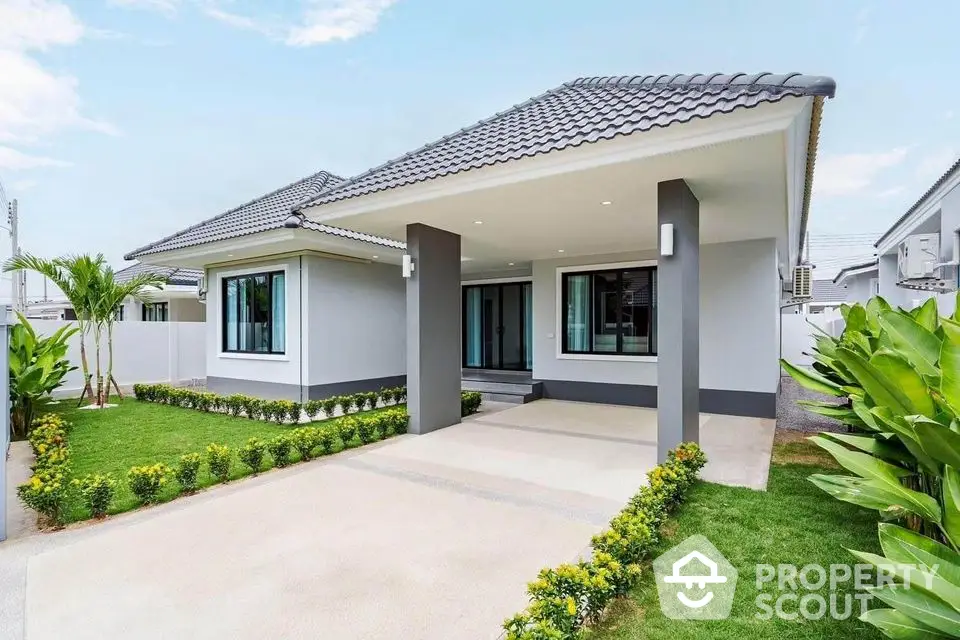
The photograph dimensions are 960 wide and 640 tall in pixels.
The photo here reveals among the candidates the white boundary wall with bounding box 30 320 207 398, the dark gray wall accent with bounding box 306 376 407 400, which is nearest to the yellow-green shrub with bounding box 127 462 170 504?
the dark gray wall accent with bounding box 306 376 407 400

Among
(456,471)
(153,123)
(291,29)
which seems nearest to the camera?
(456,471)

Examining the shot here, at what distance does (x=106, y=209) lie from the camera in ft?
78.9

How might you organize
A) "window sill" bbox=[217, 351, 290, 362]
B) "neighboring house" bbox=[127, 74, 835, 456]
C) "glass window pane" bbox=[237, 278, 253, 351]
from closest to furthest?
1. "neighboring house" bbox=[127, 74, 835, 456]
2. "window sill" bbox=[217, 351, 290, 362]
3. "glass window pane" bbox=[237, 278, 253, 351]

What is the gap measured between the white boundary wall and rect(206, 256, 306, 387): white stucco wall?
3256 millimetres

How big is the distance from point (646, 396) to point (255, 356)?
8.93 meters

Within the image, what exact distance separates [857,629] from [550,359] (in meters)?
8.83

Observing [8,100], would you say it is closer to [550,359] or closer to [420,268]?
[420,268]

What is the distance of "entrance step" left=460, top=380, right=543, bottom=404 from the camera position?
11.1m

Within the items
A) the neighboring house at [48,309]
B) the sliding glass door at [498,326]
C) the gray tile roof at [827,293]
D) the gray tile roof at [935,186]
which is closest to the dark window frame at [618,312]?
the sliding glass door at [498,326]

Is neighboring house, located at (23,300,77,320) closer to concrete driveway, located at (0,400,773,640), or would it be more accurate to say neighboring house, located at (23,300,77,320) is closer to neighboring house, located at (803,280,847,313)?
concrete driveway, located at (0,400,773,640)

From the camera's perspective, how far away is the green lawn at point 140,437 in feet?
18.9

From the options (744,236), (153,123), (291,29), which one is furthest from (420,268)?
(153,123)

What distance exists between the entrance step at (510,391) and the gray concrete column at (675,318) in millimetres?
5408

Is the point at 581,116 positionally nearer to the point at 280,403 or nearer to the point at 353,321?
the point at 280,403
